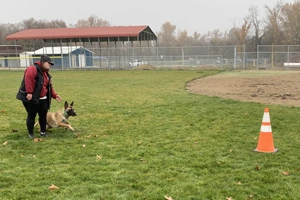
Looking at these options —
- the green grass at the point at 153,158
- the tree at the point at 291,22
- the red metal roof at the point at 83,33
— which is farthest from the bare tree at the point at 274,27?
the green grass at the point at 153,158

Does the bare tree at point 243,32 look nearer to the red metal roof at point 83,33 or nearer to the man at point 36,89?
the red metal roof at point 83,33

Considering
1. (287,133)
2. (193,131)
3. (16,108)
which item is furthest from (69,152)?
(16,108)

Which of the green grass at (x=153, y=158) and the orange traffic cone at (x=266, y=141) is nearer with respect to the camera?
the green grass at (x=153, y=158)

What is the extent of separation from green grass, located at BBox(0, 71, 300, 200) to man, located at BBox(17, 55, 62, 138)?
642 mm

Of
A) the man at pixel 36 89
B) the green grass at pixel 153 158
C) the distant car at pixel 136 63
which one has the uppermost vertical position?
the distant car at pixel 136 63

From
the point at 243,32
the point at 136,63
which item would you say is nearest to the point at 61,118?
the point at 136,63

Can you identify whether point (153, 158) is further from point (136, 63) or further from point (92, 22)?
point (92, 22)

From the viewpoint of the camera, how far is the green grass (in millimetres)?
3881

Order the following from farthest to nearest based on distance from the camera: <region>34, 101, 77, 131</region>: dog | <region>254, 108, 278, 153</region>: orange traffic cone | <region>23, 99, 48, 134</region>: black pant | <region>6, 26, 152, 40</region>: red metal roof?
<region>6, 26, 152, 40</region>: red metal roof, <region>34, 101, 77, 131</region>: dog, <region>23, 99, 48, 134</region>: black pant, <region>254, 108, 278, 153</region>: orange traffic cone

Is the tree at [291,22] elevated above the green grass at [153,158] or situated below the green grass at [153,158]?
above

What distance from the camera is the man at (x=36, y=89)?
5.88 m

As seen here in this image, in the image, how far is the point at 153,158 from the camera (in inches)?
201

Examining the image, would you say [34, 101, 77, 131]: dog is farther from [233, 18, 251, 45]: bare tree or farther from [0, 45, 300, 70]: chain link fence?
[233, 18, 251, 45]: bare tree

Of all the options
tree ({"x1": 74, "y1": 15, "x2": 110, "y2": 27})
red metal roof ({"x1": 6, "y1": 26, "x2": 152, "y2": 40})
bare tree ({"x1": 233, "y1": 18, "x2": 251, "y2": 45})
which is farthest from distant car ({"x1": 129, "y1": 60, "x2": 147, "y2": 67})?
tree ({"x1": 74, "y1": 15, "x2": 110, "y2": 27})
